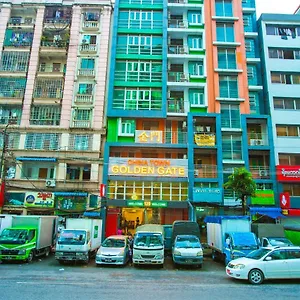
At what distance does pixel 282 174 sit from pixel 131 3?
25.5 metres

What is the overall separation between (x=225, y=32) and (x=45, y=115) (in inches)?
871

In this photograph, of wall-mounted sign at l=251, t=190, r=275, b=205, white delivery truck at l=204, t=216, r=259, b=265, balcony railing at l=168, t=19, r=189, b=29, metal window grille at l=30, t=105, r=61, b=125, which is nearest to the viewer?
white delivery truck at l=204, t=216, r=259, b=265

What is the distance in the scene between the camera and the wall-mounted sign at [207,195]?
26922 mm

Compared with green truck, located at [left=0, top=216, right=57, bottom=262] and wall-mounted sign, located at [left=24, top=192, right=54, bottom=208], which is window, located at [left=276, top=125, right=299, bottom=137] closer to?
green truck, located at [left=0, top=216, right=57, bottom=262]

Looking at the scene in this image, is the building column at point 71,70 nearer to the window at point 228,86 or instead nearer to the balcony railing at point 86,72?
the balcony railing at point 86,72

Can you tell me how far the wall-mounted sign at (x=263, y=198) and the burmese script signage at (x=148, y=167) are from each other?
6.82m

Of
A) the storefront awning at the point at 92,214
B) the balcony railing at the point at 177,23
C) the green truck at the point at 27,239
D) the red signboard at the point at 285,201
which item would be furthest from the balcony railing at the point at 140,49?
the green truck at the point at 27,239

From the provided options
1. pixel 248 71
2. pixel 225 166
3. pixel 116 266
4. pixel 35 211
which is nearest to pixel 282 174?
pixel 225 166

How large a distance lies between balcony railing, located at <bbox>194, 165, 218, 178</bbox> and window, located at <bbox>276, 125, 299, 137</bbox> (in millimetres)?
7921

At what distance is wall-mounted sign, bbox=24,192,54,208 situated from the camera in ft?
91.1

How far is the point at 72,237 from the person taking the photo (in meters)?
16.9

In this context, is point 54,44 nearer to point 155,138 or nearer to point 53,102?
point 53,102

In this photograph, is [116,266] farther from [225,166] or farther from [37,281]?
[225,166]

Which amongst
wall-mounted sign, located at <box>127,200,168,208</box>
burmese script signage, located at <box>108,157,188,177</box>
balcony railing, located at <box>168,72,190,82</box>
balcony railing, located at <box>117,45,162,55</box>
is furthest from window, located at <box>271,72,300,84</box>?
wall-mounted sign, located at <box>127,200,168,208</box>
